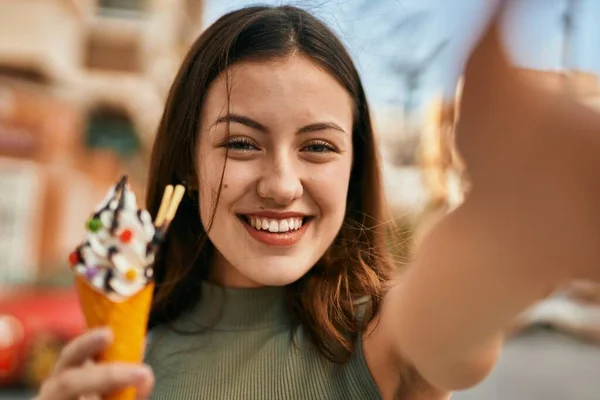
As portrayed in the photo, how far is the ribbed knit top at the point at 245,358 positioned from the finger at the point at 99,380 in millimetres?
283

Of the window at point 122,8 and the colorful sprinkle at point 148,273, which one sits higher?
the window at point 122,8

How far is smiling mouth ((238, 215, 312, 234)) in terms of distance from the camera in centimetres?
84

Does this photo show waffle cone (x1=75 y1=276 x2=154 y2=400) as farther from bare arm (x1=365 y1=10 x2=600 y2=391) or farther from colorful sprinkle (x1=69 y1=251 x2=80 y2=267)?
bare arm (x1=365 y1=10 x2=600 y2=391)

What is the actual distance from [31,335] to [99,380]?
8.21 ft

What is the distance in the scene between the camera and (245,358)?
2.99 ft

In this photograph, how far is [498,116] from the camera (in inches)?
18.5

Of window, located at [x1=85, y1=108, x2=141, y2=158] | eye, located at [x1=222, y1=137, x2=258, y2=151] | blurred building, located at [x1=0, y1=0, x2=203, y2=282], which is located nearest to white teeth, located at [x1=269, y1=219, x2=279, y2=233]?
eye, located at [x1=222, y1=137, x2=258, y2=151]

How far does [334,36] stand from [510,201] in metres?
0.54

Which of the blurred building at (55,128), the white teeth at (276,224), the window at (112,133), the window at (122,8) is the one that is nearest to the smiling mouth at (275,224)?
the white teeth at (276,224)

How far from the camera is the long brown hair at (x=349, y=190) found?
0.87m

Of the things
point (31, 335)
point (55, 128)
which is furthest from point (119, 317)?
point (55, 128)

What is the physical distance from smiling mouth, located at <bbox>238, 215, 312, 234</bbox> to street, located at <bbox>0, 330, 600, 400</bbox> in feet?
7.16

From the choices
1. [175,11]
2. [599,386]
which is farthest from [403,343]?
[175,11]

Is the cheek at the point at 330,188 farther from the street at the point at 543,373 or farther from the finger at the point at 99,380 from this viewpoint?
the street at the point at 543,373
